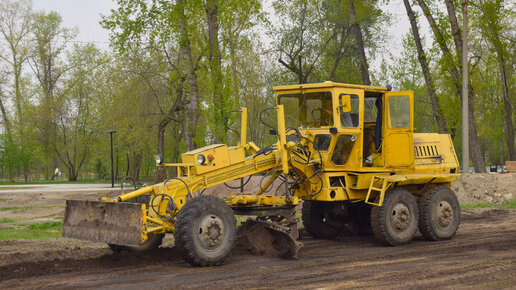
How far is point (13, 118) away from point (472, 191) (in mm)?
48550

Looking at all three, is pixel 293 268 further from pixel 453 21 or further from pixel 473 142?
pixel 473 142

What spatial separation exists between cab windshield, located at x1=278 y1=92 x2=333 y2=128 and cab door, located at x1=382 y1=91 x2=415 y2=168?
4.36 ft


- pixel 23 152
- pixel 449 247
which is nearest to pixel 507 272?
pixel 449 247

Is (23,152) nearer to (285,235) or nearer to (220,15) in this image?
(220,15)

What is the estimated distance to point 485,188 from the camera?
2075cm

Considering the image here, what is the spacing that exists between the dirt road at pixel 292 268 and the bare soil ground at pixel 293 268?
1 cm

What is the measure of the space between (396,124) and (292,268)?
4068 mm

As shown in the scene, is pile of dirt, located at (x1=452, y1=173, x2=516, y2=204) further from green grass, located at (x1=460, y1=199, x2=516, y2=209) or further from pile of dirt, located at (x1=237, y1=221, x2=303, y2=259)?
pile of dirt, located at (x1=237, y1=221, x2=303, y2=259)

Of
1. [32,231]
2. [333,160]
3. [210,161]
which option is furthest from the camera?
→ [32,231]

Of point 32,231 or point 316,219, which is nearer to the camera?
point 316,219

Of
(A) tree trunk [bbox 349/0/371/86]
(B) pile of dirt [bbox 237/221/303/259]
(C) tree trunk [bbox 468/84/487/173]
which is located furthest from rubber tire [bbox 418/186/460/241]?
(A) tree trunk [bbox 349/0/371/86]

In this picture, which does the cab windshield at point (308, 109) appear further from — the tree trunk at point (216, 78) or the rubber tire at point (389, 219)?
the tree trunk at point (216, 78)

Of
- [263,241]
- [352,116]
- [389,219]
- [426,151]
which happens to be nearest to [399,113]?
[352,116]

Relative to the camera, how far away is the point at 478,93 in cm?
4438
